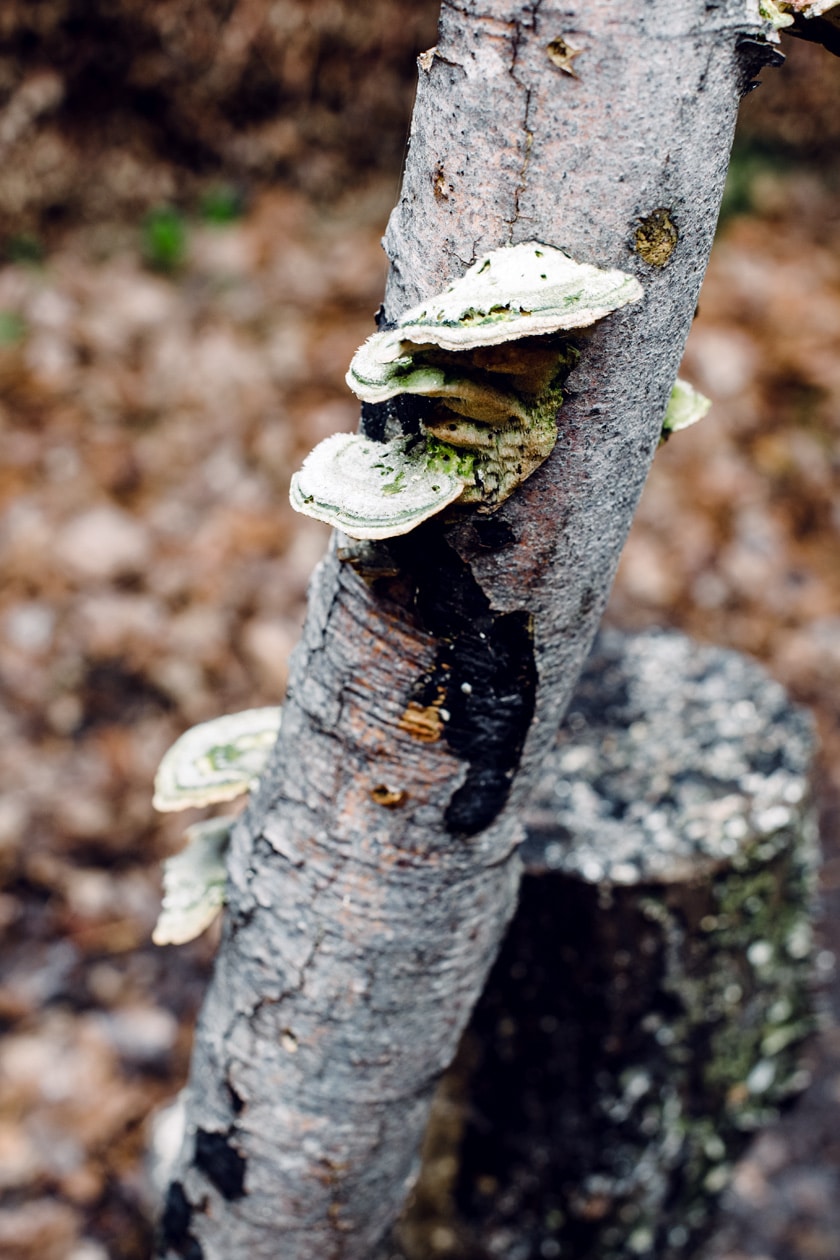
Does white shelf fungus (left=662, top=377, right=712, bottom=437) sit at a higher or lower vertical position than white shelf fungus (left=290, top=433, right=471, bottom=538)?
higher

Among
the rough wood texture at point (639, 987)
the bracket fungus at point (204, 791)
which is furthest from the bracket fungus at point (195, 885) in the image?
the rough wood texture at point (639, 987)

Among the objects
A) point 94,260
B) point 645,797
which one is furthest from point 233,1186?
point 94,260

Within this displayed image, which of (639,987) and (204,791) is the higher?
(204,791)

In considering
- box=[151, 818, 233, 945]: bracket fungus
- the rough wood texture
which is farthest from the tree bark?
the rough wood texture

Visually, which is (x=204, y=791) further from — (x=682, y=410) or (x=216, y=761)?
(x=682, y=410)

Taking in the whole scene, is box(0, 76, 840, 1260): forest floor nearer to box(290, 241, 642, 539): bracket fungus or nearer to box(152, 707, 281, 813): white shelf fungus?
box(152, 707, 281, 813): white shelf fungus

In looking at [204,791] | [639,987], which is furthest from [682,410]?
[639,987]
